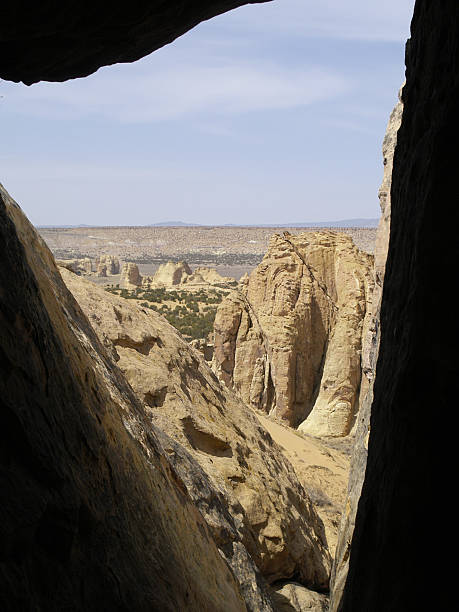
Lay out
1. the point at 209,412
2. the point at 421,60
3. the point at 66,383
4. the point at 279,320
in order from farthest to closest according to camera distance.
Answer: the point at 279,320 < the point at 209,412 < the point at 66,383 < the point at 421,60

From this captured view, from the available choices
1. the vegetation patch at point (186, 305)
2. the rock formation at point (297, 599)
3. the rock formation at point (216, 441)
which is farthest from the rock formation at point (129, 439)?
the vegetation patch at point (186, 305)

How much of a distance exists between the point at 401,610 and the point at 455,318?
1.33 m

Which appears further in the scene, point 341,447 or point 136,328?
point 341,447

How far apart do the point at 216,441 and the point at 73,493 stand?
174 inches

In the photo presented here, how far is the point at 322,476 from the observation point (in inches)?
457

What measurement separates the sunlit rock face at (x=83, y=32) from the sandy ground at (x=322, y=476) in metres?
8.18

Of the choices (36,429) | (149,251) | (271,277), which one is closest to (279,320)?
(271,277)

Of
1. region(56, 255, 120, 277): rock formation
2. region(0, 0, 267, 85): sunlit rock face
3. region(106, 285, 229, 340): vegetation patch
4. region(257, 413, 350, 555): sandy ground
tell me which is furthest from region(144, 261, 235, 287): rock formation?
region(0, 0, 267, 85): sunlit rock face

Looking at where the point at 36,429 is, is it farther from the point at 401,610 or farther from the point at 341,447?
the point at 341,447

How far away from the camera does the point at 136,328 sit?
8148mm

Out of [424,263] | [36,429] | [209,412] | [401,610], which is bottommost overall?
[209,412]

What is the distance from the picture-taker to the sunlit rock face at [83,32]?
3791 mm

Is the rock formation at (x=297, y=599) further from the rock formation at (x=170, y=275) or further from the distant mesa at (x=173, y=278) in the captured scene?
the rock formation at (x=170, y=275)

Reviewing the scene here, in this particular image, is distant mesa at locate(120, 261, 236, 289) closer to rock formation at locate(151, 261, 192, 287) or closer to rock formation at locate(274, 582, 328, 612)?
rock formation at locate(151, 261, 192, 287)
